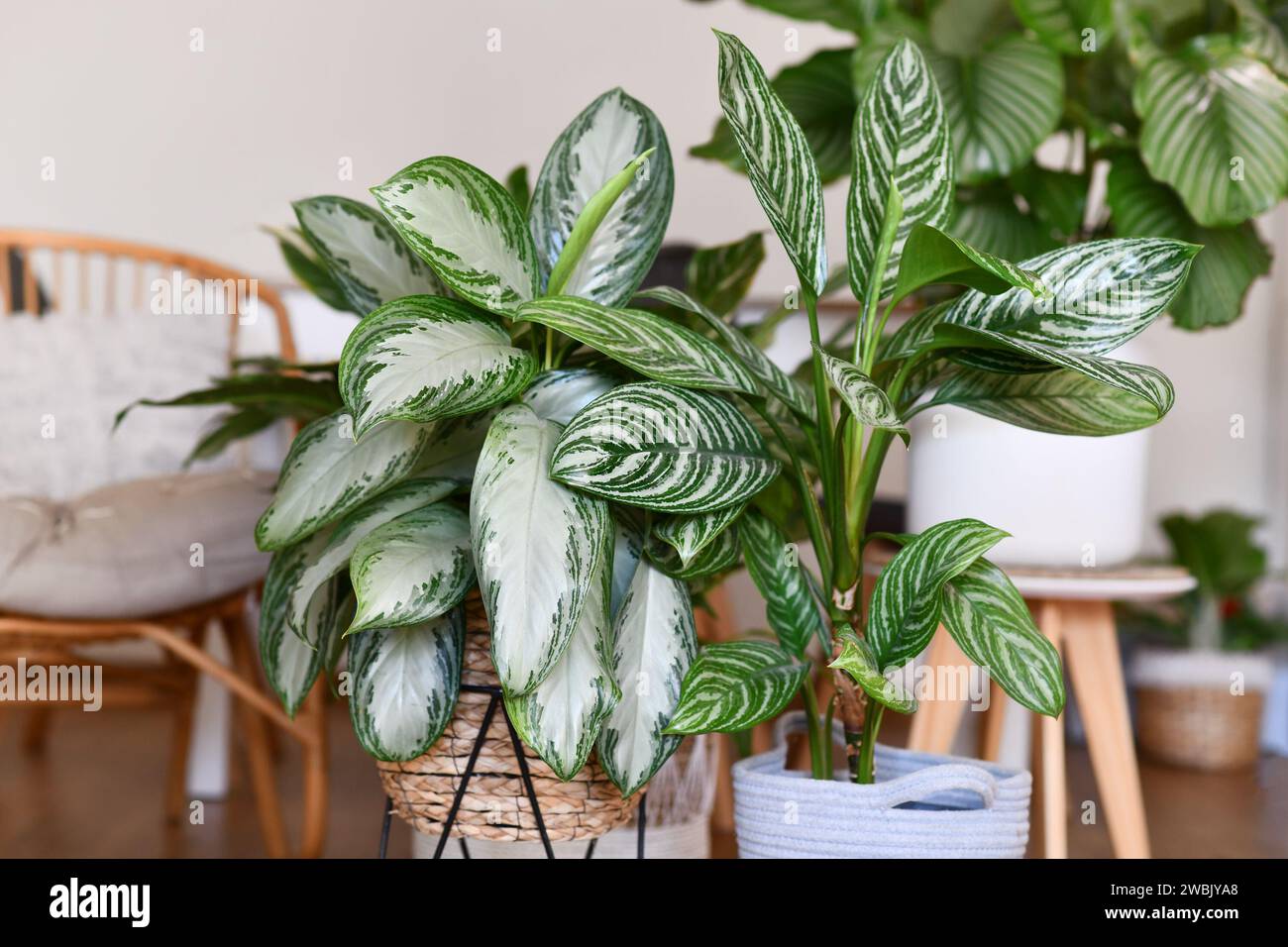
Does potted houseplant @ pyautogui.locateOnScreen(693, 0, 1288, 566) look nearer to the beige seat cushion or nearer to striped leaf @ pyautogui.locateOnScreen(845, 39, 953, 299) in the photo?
striped leaf @ pyautogui.locateOnScreen(845, 39, 953, 299)

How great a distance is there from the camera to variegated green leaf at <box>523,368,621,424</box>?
77cm

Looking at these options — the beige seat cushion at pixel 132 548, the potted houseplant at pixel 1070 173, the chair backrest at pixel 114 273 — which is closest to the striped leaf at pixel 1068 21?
the potted houseplant at pixel 1070 173

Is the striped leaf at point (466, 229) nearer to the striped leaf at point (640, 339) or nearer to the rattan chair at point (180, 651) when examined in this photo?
the striped leaf at point (640, 339)

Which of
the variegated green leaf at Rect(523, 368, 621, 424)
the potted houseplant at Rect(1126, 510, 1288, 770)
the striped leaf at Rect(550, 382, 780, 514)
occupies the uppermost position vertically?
the variegated green leaf at Rect(523, 368, 621, 424)

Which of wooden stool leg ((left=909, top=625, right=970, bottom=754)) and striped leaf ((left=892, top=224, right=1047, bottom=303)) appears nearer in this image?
striped leaf ((left=892, top=224, right=1047, bottom=303))

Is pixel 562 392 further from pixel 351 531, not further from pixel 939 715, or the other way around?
pixel 939 715

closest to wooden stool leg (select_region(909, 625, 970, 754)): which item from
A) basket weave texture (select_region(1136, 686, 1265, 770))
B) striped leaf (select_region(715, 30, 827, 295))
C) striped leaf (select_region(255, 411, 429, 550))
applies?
striped leaf (select_region(715, 30, 827, 295))

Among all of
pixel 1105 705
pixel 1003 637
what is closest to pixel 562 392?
pixel 1003 637

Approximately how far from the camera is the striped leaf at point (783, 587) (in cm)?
80

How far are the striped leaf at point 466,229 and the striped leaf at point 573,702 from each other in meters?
0.20

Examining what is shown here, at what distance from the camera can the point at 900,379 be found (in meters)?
0.80

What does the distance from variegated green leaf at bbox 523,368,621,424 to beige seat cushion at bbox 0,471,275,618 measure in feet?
1.94

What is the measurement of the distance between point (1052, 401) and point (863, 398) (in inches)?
7.7
